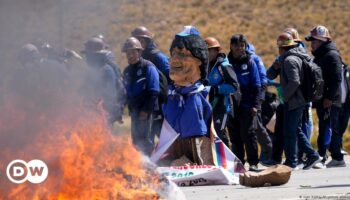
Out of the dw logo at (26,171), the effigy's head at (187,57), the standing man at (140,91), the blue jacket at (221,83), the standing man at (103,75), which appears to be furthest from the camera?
the standing man at (140,91)

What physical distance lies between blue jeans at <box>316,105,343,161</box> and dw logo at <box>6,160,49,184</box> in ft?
25.6

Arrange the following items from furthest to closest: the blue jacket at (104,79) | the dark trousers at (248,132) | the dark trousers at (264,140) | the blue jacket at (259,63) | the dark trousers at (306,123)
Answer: the dark trousers at (264,140) < the dark trousers at (306,123) < the blue jacket at (259,63) < the dark trousers at (248,132) < the blue jacket at (104,79)

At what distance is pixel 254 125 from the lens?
49.9ft

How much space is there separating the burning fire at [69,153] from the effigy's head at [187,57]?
3.36 metres

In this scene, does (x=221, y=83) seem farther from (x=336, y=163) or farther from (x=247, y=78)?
(x=336, y=163)

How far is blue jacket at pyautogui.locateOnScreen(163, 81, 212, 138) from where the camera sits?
12867 mm

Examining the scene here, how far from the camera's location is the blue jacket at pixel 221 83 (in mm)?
14391

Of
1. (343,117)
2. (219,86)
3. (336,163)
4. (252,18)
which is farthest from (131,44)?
(252,18)

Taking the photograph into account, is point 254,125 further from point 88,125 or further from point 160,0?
point 160,0

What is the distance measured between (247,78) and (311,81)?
876 mm

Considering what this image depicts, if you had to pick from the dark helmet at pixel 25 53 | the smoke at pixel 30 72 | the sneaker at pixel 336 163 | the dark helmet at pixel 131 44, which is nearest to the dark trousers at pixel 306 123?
the sneaker at pixel 336 163

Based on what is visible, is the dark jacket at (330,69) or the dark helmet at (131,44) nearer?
the dark helmet at (131,44)

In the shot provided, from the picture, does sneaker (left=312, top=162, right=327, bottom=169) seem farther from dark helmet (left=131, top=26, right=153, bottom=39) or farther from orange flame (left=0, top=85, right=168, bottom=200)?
orange flame (left=0, top=85, right=168, bottom=200)

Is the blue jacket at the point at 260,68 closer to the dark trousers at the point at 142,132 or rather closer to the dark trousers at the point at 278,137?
the dark trousers at the point at 278,137
